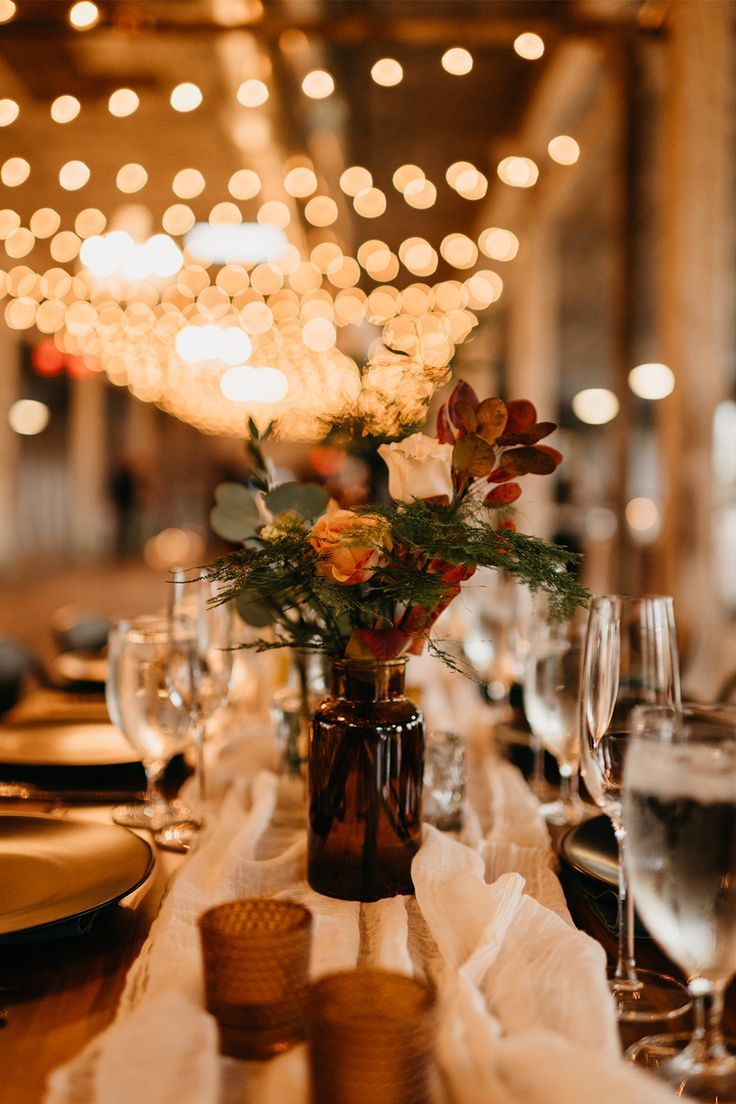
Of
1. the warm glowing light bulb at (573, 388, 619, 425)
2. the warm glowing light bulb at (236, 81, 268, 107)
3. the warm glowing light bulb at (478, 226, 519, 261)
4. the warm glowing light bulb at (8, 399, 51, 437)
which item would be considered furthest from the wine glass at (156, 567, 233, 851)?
the warm glowing light bulb at (573, 388, 619, 425)

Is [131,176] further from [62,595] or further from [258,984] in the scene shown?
[62,595]

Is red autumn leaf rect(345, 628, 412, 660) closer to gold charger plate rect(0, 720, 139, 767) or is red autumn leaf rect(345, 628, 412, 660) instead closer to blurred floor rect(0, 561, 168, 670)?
gold charger plate rect(0, 720, 139, 767)

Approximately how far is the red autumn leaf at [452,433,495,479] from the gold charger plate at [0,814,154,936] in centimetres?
49

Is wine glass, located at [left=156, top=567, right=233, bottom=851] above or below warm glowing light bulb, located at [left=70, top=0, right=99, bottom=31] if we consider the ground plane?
below

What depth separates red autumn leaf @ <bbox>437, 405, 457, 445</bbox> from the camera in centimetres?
97

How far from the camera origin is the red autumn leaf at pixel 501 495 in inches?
37.2

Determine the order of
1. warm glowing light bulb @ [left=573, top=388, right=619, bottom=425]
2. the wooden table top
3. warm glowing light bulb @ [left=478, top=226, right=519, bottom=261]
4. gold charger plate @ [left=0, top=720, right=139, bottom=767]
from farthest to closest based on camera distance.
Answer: warm glowing light bulb @ [left=573, top=388, right=619, bottom=425] < warm glowing light bulb @ [left=478, top=226, right=519, bottom=261] < gold charger plate @ [left=0, top=720, right=139, bottom=767] < the wooden table top

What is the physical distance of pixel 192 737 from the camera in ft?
3.95

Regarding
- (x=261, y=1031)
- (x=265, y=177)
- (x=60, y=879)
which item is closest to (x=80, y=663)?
(x=60, y=879)

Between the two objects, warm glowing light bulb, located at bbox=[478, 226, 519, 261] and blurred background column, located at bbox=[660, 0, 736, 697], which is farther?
warm glowing light bulb, located at bbox=[478, 226, 519, 261]

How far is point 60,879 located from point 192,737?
0.29 m

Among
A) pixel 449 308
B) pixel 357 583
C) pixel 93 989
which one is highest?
pixel 449 308

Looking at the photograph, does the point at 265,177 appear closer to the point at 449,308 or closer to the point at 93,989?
the point at 449,308

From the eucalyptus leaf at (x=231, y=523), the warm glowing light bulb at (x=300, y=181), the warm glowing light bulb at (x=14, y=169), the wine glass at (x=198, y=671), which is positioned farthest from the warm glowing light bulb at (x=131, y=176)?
the eucalyptus leaf at (x=231, y=523)
